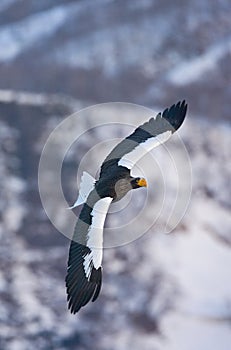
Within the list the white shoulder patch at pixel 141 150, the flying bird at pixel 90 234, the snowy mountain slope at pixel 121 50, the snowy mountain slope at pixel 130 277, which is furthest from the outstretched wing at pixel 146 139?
the snowy mountain slope at pixel 121 50

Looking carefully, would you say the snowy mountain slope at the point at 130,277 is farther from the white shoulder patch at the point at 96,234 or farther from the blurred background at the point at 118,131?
the white shoulder patch at the point at 96,234

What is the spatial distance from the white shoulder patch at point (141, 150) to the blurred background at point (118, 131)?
7.41 meters

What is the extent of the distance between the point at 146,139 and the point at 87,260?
171cm

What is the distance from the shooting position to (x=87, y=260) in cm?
1270

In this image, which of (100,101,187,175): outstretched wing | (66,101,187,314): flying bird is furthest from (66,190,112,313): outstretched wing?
(100,101,187,175): outstretched wing

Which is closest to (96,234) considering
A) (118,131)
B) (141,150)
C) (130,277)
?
(141,150)

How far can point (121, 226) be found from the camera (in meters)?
23.1

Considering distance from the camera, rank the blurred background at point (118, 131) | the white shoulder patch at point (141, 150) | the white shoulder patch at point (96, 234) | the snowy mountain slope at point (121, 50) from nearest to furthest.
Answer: the white shoulder patch at point (96, 234) → the white shoulder patch at point (141, 150) → the blurred background at point (118, 131) → the snowy mountain slope at point (121, 50)

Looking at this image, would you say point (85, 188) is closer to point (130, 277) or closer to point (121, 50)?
point (130, 277)

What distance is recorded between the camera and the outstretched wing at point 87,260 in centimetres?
1261

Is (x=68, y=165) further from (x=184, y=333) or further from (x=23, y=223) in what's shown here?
(x=184, y=333)

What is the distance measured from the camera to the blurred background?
21172 millimetres

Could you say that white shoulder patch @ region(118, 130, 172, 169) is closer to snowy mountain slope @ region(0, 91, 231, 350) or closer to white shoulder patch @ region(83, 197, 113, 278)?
white shoulder patch @ region(83, 197, 113, 278)

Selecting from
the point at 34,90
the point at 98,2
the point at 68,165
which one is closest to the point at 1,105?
the point at 34,90
